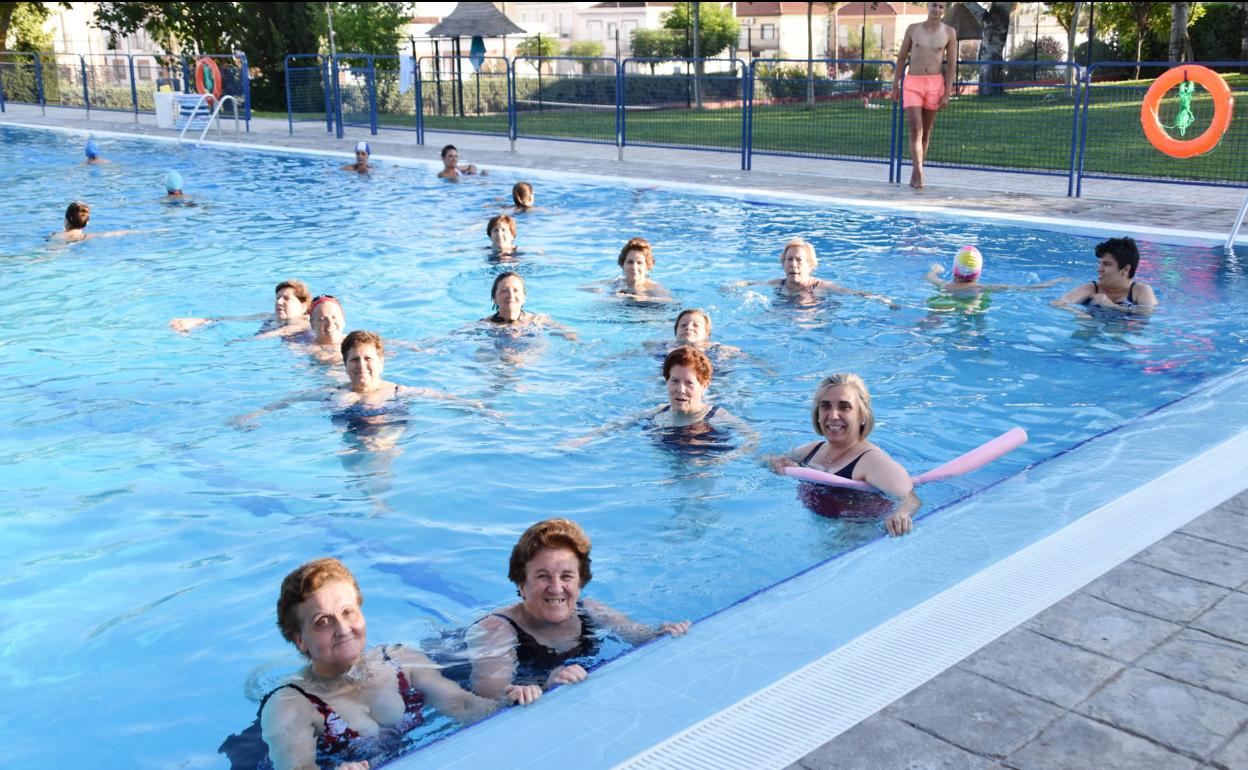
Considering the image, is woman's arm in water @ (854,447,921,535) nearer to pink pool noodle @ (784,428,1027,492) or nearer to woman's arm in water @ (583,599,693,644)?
pink pool noodle @ (784,428,1027,492)

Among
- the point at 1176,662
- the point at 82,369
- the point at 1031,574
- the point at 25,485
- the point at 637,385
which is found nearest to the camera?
the point at 1176,662

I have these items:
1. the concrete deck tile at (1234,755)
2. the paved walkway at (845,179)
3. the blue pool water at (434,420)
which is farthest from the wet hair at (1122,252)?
the concrete deck tile at (1234,755)

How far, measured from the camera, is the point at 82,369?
7.84 meters

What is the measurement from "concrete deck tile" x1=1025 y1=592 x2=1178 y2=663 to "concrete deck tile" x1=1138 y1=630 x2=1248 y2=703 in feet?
0.13

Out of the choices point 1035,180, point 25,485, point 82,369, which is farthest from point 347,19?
point 25,485

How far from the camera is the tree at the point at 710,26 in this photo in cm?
6128

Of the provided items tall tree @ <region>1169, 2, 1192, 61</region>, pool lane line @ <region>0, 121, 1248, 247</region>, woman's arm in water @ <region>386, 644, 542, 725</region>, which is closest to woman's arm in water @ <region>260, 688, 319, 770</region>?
woman's arm in water @ <region>386, 644, 542, 725</region>

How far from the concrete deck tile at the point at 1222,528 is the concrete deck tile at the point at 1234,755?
131 cm

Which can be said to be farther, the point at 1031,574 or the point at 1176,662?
the point at 1031,574

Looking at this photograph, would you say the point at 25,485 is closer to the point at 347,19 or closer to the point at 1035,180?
the point at 1035,180

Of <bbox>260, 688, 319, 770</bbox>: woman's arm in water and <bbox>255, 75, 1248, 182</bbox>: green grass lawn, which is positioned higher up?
<bbox>255, 75, 1248, 182</bbox>: green grass lawn

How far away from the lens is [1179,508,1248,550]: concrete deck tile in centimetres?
398

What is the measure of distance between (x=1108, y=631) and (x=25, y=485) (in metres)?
5.03

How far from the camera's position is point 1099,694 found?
119 inches
